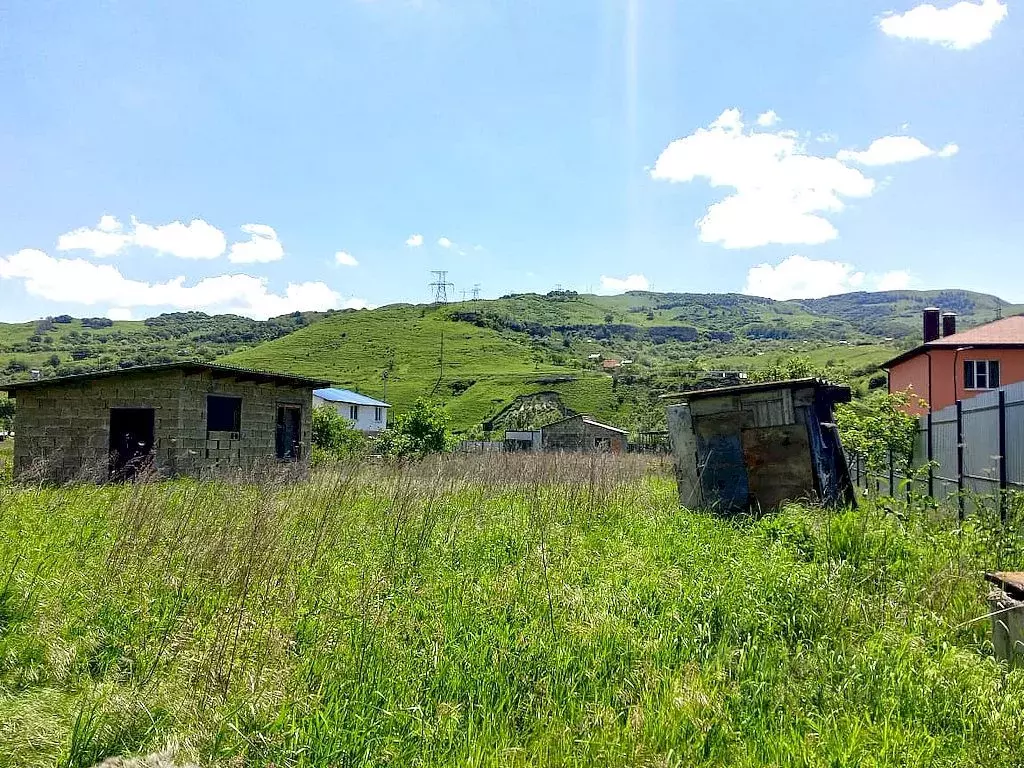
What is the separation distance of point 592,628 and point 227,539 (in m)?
3.09

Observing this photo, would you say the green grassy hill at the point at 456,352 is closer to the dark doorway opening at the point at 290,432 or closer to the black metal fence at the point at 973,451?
the dark doorway opening at the point at 290,432

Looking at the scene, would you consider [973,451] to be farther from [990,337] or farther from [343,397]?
[343,397]

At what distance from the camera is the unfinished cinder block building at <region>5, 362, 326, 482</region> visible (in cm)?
1667

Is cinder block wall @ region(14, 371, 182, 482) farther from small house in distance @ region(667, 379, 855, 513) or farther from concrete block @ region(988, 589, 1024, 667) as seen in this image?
concrete block @ region(988, 589, 1024, 667)

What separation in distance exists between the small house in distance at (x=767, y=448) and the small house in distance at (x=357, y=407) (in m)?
43.9

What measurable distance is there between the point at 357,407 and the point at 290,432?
36137 mm

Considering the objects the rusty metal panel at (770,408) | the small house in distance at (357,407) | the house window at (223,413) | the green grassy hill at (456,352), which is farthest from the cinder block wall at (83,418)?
the green grassy hill at (456,352)

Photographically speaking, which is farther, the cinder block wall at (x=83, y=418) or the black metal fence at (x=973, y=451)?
the cinder block wall at (x=83, y=418)

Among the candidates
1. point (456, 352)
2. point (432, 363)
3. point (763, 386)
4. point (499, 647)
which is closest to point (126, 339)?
point (456, 352)

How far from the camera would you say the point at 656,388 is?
69125 millimetres

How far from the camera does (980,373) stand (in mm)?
30062

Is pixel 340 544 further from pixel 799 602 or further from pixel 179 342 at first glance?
pixel 179 342

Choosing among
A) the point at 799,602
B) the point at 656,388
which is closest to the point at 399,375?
the point at 656,388

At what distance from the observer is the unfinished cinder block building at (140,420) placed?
1667 centimetres
